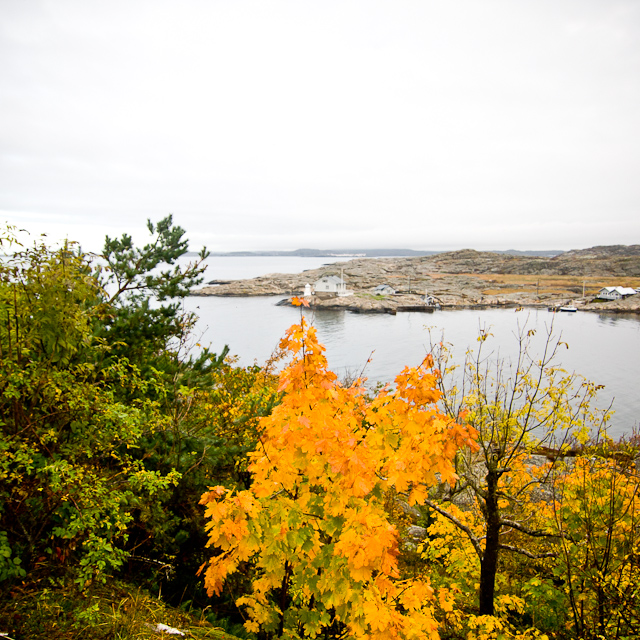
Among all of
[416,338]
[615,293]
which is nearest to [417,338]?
[416,338]

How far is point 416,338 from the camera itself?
5803 centimetres

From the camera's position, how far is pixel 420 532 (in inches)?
496

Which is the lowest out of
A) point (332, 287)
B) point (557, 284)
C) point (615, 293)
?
point (615, 293)

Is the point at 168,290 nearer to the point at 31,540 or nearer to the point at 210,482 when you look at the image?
the point at 210,482

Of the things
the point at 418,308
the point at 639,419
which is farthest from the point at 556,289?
the point at 639,419

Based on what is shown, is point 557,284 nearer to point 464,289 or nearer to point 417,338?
point 464,289

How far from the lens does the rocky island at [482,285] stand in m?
91.6

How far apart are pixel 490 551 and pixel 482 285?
12538cm

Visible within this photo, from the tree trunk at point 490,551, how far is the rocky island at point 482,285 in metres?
71.4

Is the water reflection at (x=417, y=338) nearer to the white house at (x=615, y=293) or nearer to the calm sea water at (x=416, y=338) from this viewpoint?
the calm sea water at (x=416, y=338)

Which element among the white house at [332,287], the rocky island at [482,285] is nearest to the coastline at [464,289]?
the rocky island at [482,285]

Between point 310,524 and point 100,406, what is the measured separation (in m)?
2.27

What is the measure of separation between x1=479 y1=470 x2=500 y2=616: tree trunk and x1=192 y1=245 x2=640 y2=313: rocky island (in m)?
71.4

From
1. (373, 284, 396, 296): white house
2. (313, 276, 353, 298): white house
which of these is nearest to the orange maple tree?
(313, 276, 353, 298): white house
